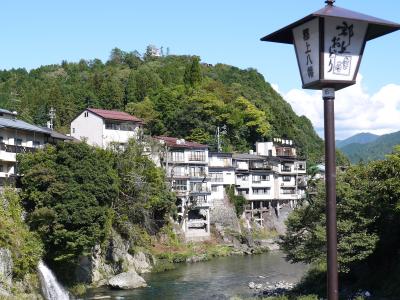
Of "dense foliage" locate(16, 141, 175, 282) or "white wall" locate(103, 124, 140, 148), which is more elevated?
"white wall" locate(103, 124, 140, 148)

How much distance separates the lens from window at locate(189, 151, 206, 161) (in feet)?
174

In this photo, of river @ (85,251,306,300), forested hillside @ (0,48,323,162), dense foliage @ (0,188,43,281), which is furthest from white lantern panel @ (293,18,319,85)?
forested hillside @ (0,48,323,162)

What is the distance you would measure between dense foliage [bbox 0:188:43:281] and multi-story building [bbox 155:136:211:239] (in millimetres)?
21940

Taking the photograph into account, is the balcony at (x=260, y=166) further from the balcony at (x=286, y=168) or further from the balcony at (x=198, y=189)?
the balcony at (x=198, y=189)

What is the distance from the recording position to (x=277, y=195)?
6506 cm

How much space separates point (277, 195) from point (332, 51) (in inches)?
2422

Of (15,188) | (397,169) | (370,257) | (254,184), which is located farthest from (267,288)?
(254,184)

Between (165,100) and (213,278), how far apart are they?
35.9m

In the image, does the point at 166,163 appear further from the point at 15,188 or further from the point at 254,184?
the point at 15,188

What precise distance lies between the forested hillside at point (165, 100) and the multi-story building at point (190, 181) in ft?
31.8

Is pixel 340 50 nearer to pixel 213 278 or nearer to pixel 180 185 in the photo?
pixel 213 278

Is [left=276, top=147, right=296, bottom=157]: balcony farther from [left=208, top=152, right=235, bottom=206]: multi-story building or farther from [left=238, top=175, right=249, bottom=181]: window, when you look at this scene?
[left=208, top=152, right=235, bottom=206]: multi-story building

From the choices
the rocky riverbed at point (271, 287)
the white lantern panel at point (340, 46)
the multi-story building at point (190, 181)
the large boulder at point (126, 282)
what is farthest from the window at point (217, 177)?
the white lantern panel at point (340, 46)

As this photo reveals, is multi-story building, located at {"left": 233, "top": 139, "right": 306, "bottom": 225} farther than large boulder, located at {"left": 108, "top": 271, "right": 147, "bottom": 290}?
Yes
